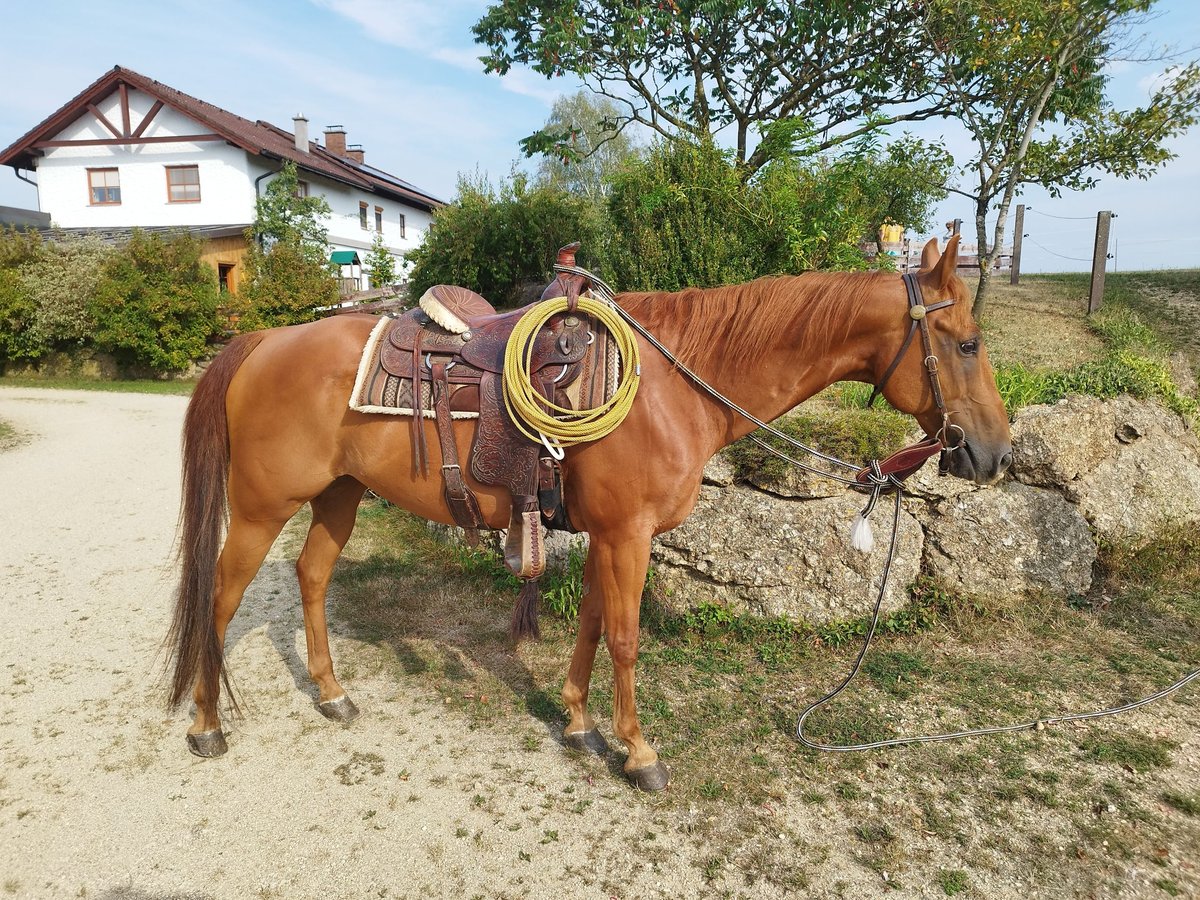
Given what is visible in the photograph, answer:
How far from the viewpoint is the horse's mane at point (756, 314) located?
2.57 meters

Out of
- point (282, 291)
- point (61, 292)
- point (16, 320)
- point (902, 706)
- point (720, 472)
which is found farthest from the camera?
point (282, 291)

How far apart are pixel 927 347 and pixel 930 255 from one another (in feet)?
1.24

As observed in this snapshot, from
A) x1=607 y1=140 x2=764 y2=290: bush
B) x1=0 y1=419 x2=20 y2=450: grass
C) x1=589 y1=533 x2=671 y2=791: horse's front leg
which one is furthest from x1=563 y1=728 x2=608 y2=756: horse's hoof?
x1=0 y1=419 x2=20 y2=450: grass

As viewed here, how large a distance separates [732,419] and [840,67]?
1053cm

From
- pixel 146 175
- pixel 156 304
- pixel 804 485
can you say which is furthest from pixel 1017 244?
pixel 146 175

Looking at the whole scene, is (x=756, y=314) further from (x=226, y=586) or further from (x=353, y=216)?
(x=353, y=216)

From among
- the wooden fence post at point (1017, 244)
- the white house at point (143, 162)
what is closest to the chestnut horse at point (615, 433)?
the wooden fence post at point (1017, 244)

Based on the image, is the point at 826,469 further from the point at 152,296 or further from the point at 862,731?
the point at 152,296

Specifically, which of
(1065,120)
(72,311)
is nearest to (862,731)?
(1065,120)

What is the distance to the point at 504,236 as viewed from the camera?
30.0 feet

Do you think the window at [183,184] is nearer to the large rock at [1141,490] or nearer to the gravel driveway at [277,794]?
the gravel driveway at [277,794]

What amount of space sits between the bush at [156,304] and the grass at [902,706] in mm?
14377

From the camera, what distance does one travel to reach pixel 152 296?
1592cm

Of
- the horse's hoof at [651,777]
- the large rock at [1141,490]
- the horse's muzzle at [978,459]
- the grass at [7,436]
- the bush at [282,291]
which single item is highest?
the bush at [282,291]
